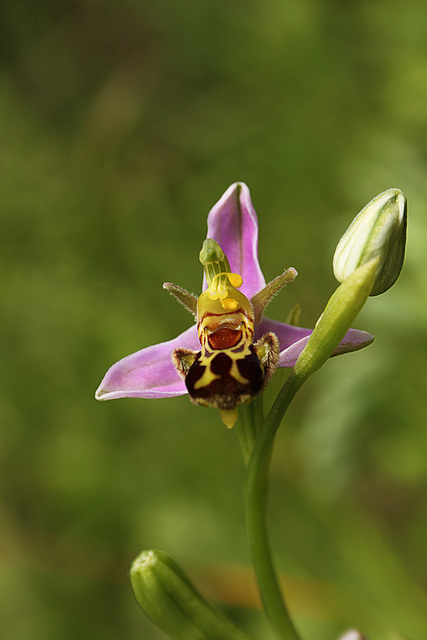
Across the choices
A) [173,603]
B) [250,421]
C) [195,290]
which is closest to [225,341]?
[250,421]

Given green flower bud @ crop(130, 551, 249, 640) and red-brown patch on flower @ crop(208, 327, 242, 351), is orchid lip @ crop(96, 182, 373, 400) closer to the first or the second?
red-brown patch on flower @ crop(208, 327, 242, 351)

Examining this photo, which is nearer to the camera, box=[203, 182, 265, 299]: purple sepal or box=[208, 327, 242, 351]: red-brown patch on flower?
box=[208, 327, 242, 351]: red-brown patch on flower

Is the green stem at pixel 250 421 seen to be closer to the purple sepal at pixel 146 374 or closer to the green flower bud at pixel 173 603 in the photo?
the purple sepal at pixel 146 374

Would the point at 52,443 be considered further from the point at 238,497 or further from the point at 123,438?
the point at 238,497

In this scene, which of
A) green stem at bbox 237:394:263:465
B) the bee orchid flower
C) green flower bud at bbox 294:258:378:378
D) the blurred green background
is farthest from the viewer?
the blurred green background

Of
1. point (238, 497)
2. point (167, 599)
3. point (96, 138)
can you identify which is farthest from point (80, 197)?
point (167, 599)

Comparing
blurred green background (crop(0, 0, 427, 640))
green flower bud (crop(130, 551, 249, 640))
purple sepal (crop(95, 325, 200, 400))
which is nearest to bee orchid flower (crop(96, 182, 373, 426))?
purple sepal (crop(95, 325, 200, 400))

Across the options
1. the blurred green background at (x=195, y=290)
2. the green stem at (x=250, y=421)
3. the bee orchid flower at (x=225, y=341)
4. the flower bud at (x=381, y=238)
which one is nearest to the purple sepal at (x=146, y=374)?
the bee orchid flower at (x=225, y=341)
